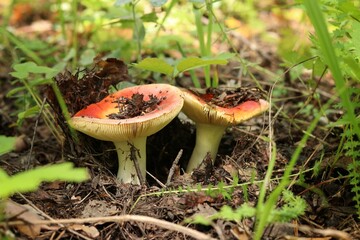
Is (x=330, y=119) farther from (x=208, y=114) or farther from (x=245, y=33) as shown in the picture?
(x=245, y=33)

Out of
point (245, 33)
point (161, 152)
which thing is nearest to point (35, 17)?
point (245, 33)

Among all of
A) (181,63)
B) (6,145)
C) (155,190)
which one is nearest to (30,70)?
(6,145)

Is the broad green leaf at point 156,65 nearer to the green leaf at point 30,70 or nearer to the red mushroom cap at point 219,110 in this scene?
the red mushroom cap at point 219,110

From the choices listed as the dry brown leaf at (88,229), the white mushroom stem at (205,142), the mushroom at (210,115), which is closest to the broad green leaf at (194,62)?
the mushroom at (210,115)

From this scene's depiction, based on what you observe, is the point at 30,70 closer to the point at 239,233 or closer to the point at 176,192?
the point at 176,192

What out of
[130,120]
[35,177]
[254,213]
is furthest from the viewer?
[130,120]
